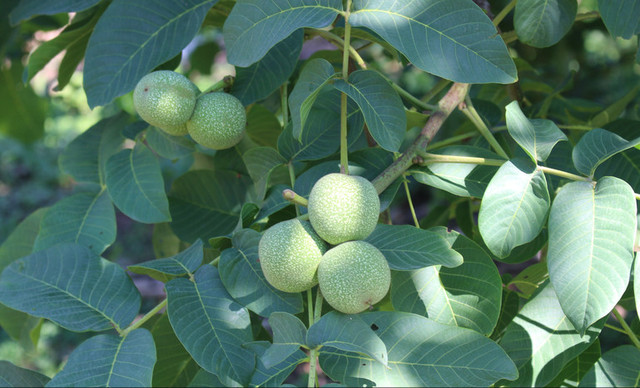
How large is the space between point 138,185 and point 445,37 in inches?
23.6

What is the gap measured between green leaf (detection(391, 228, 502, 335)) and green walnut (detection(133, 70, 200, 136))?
0.45m

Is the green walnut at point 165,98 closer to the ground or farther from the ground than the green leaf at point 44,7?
closer to the ground

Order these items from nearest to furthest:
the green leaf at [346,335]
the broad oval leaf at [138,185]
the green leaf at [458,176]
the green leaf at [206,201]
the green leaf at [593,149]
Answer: the green leaf at [346,335] < the green leaf at [593,149] < the green leaf at [458,176] < the broad oval leaf at [138,185] < the green leaf at [206,201]

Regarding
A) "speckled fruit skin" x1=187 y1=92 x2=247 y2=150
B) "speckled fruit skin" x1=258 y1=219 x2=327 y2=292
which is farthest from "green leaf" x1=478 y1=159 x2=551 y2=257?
"speckled fruit skin" x1=187 y1=92 x2=247 y2=150

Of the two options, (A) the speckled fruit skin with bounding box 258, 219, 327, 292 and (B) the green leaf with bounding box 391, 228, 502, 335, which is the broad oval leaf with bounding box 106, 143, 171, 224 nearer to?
(A) the speckled fruit skin with bounding box 258, 219, 327, 292

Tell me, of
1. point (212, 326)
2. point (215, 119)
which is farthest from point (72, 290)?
point (215, 119)

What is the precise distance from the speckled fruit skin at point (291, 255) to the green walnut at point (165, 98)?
33cm

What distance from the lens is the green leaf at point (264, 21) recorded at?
813 millimetres

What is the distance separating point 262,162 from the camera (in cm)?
102

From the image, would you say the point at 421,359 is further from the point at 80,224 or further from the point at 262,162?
the point at 80,224

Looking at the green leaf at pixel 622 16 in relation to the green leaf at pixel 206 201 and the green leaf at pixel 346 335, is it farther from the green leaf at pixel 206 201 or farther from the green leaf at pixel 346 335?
the green leaf at pixel 206 201

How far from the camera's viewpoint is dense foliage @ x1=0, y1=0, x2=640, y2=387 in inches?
27.7

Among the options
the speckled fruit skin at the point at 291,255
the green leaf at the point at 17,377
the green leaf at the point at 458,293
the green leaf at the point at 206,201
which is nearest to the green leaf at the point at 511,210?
the green leaf at the point at 458,293

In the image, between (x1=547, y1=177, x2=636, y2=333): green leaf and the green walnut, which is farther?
the green walnut
